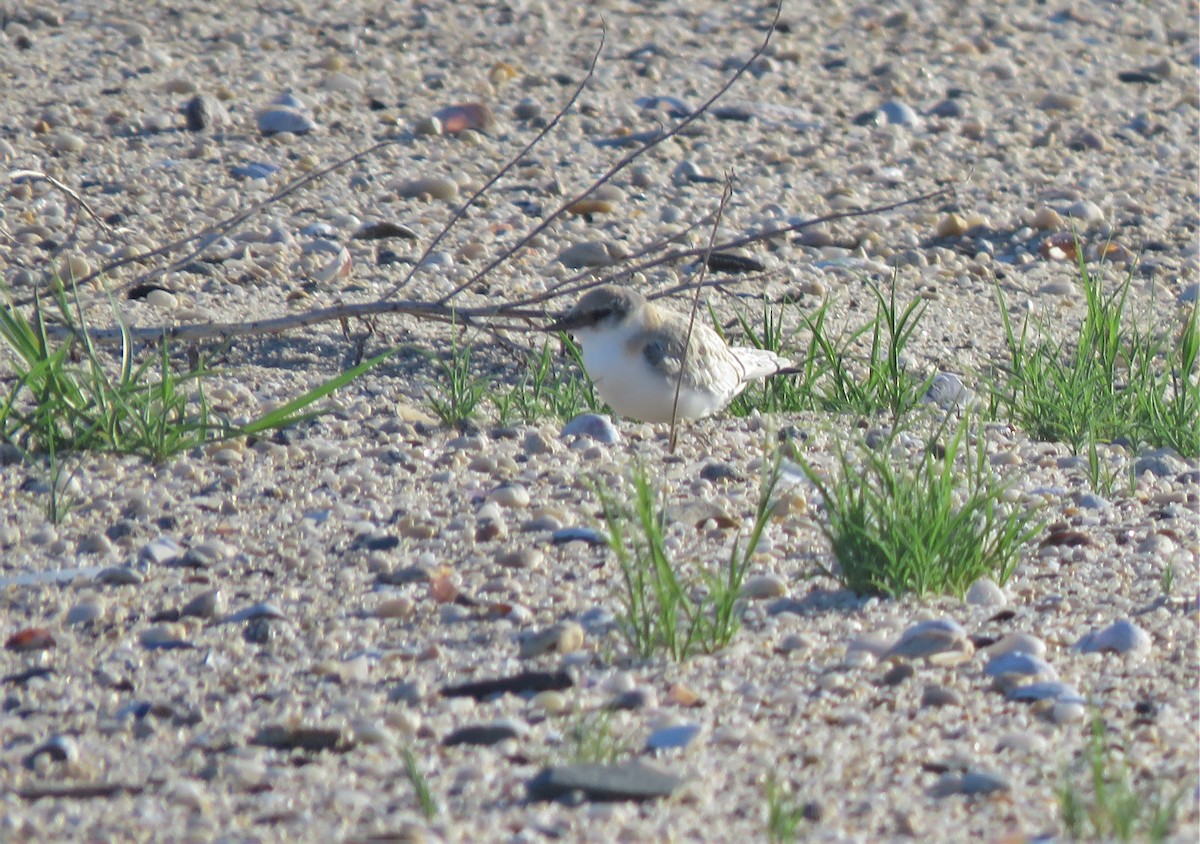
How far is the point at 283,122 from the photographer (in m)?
7.80

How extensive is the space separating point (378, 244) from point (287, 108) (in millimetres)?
1679

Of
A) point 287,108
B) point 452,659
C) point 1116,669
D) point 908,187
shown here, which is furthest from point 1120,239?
point 452,659

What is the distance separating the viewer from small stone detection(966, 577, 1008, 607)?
3.50 m

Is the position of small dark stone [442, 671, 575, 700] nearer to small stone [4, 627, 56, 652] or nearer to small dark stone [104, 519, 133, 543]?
small stone [4, 627, 56, 652]

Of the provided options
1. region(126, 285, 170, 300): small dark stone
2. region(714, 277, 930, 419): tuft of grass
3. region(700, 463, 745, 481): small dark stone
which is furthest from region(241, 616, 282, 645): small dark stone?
region(126, 285, 170, 300): small dark stone

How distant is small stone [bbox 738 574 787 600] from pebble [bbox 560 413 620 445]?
1.11m

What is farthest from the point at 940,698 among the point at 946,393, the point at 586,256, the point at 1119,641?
the point at 586,256

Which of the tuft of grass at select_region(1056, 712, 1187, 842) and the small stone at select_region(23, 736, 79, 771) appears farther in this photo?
the small stone at select_region(23, 736, 79, 771)

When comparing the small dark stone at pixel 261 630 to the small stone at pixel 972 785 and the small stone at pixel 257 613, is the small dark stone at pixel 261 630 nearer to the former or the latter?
the small stone at pixel 257 613

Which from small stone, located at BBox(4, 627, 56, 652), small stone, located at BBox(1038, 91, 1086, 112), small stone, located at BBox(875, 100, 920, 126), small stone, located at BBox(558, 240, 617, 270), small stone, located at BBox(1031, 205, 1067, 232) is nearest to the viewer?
small stone, located at BBox(4, 627, 56, 652)

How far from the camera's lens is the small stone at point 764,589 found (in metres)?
3.53

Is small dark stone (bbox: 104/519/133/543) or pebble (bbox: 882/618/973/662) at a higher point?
small dark stone (bbox: 104/519/133/543)

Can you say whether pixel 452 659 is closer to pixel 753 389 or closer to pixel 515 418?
pixel 515 418

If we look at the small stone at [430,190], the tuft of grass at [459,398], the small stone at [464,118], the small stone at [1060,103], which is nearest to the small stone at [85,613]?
the tuft of grass at [459,398]
